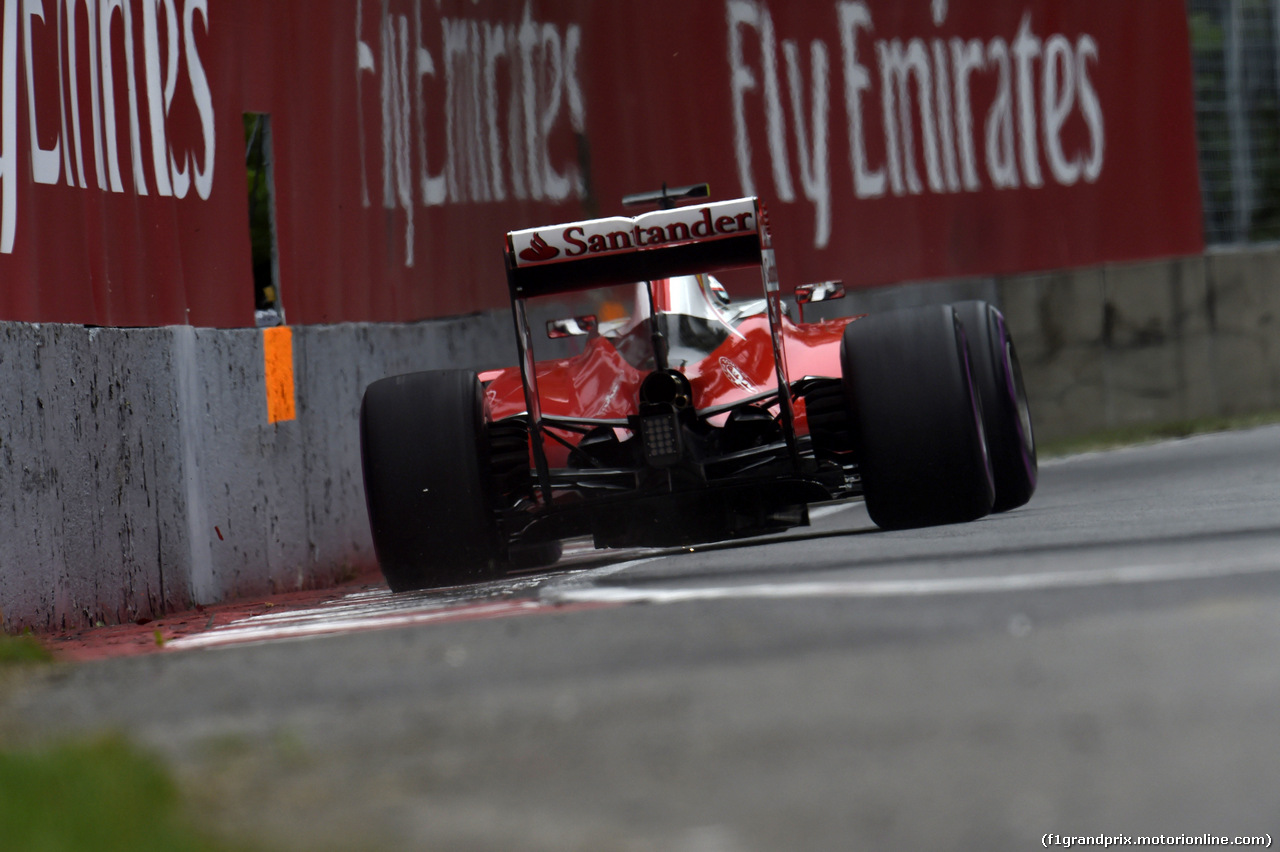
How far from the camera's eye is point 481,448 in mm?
7539

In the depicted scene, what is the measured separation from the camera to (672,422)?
7.43 m

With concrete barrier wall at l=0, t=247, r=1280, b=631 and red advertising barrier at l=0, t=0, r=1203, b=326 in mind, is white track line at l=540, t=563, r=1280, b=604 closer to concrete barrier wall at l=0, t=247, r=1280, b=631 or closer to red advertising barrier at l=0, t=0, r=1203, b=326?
concrete barrier wall at l=0, t=247, r=1280, b=631

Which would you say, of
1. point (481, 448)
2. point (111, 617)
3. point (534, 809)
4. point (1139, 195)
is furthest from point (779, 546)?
point (1139, 195)

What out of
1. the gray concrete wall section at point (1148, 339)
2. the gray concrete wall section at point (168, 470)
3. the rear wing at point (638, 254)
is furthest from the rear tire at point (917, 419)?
the gray concrete wall section at point (1148, 339)

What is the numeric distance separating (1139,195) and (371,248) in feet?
24.6

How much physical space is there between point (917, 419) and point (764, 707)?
142 inches

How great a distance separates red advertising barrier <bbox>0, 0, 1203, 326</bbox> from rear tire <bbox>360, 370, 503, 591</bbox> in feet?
4.79

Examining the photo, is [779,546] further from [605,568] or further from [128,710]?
[128,710]

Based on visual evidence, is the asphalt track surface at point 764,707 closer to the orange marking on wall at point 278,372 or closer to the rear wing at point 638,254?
the rear wing at point 638,254

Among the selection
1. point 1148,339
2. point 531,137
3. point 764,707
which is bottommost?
point 764,707

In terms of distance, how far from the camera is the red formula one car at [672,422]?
286 inches

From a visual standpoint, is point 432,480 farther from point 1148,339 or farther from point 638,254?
point 1148,339

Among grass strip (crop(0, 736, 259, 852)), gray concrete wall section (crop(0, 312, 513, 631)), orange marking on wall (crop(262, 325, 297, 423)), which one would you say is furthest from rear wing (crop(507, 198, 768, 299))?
grass strip (crop(0, 736, 259, 852))

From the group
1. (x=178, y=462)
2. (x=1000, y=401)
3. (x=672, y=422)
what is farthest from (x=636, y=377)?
(x=178, y=462)
